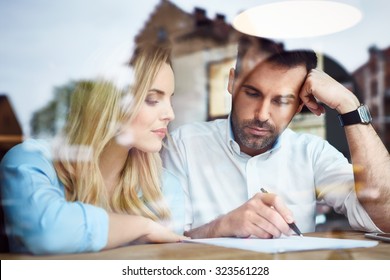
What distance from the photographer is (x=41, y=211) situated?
2.13 meters

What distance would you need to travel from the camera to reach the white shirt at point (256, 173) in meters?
2.41

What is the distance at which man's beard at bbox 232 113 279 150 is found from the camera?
2453mm

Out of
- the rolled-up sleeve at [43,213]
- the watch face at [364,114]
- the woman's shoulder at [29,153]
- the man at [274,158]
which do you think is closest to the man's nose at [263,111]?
the man at [274,158]

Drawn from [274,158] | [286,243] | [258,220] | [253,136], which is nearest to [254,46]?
[253,136]

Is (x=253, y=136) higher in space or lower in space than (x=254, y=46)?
lower

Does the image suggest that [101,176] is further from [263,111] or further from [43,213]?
[263,111]

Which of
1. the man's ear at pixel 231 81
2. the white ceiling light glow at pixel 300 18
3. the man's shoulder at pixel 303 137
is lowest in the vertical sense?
the man's shoulder at pixel 303 137

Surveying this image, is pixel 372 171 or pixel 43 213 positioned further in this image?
pixel 372 171

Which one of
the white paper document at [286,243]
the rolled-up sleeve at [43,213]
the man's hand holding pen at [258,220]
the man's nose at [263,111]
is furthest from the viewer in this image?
the man's nose at [263,111]

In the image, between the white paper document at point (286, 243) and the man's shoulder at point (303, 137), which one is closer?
the white paper document at point (286, 243)

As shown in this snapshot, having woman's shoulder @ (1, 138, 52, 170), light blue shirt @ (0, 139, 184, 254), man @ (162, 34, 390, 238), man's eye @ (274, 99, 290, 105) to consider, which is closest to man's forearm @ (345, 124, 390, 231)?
man @ (162, 34, 390, 238)

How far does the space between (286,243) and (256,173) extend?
0.33 m

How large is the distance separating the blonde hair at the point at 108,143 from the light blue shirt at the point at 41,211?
0.08 meters

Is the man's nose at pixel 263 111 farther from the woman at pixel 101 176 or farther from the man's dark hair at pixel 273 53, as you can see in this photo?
the woman at pixel 101 176
